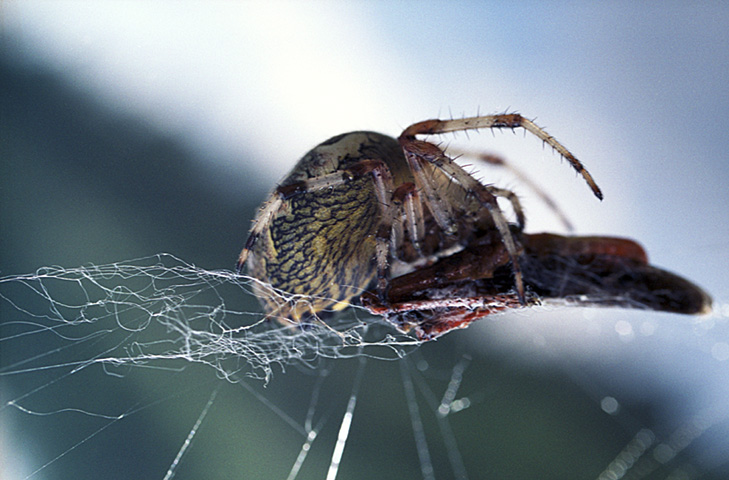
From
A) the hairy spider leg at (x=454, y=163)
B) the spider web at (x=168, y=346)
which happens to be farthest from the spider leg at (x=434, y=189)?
the spider web at (x=168, y=346)

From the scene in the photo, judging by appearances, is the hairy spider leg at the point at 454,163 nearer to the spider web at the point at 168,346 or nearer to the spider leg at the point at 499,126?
the spider leg at the point at 499,126

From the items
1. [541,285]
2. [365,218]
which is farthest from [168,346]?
[541,285]

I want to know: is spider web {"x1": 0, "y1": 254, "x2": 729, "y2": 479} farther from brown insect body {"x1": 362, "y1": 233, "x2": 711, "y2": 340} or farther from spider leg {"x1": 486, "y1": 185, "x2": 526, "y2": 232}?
spider leg {"x1": 486, "y1": 185, "x2": 526, "y2": 232}

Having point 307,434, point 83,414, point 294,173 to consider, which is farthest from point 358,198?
point 307,434

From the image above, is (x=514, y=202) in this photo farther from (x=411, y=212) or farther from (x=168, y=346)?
(x=168, y=346)

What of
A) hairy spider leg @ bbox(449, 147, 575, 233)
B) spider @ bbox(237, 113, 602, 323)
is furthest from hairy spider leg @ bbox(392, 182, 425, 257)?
hairy spider leg @ bbox(449, 147, 575, 233)

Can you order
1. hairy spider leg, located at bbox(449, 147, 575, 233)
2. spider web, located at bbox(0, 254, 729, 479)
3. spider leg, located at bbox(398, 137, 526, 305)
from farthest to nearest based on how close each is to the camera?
hairy spider leg, located at bbox(449, 147, 575, 233) < spider leg, located at bbox(398, 137, 526, 305) < spider web, located at bbox(0, 254, 729, 479)

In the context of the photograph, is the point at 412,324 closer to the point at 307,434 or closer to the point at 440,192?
the point at 440,192

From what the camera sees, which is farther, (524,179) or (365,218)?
(524,179)
